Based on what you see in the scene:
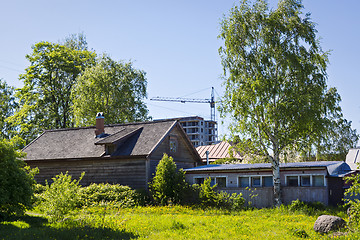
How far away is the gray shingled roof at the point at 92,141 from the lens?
3300cm

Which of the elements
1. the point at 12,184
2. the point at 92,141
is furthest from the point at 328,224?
the point at 92,141

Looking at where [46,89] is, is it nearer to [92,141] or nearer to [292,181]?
[92,141]

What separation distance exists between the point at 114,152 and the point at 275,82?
48.6 feet

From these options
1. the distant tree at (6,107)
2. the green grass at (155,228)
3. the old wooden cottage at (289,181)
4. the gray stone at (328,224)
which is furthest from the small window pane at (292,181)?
the distant tree at (6,107)

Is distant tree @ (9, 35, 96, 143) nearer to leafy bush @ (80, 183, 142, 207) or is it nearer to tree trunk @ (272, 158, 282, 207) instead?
leafy bush @ (80, 183, 142, 207)

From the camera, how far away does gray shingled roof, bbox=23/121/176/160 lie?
3300 centimetres

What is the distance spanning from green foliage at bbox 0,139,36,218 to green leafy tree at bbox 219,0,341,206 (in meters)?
15.3

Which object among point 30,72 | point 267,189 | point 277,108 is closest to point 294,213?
point 267,189

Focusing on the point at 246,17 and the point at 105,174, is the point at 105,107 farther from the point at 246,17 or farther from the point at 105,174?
the point at 246,17

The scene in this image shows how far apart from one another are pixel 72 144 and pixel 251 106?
18.7m

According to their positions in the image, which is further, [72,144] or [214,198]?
[72,144]

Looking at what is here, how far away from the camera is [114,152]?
109 feet

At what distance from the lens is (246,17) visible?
2847 centimetres

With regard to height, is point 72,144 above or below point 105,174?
above
